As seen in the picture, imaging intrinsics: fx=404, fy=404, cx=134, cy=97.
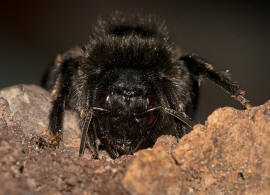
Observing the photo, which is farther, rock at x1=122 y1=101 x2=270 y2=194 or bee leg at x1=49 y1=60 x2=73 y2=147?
bee leg at x1=49 y1=60 x2=73 y2=147

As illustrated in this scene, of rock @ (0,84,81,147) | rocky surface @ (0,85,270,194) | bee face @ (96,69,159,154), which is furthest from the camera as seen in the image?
rock @ (0,84,81,147)

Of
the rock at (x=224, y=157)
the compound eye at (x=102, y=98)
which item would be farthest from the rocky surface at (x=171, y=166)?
the compound eye at (x=102, y=98)

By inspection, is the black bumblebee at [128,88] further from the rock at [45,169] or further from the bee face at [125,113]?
the rock at [45,169]

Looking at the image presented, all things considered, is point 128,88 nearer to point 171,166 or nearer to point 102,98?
point 102,98

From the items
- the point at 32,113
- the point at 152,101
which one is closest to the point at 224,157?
the point at 152,101

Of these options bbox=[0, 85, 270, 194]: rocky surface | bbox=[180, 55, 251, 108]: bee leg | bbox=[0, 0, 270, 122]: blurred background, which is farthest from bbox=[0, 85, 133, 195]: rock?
bbox=[0, 0, 270, 122]: blurred background

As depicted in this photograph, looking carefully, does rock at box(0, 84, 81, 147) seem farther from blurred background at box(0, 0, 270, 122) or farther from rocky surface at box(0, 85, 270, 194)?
blurred background at box(0, 0, 270, 122)

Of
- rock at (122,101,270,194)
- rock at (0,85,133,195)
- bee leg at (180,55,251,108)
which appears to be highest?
bee leg at (180,55,251,108)
